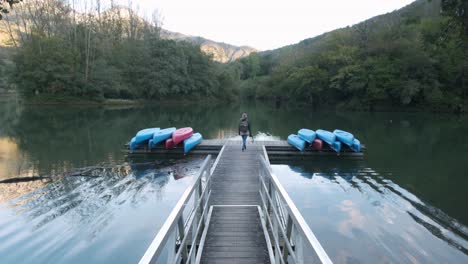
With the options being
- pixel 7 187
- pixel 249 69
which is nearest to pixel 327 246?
pixel 7 187

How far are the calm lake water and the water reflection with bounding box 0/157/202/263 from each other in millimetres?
23

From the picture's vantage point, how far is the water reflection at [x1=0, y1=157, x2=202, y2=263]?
5258 millimetres

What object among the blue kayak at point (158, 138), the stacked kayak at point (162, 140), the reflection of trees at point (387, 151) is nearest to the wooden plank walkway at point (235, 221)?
the stacked kayak at point (162, 140)

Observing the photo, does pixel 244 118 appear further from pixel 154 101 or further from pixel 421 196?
pixel 154 101

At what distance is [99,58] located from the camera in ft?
152

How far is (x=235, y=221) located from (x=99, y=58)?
48448 mm

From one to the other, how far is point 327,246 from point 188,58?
5606 cm

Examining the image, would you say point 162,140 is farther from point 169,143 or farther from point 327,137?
point 327,137

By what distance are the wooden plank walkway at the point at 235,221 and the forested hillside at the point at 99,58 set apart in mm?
36914

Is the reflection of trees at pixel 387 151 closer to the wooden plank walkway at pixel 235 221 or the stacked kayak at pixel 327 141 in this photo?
the stacked kayak at pixel 327 141

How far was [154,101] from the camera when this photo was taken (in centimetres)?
5416

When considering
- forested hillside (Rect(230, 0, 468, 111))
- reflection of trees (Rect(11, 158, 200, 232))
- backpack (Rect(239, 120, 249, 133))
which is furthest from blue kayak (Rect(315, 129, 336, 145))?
forested hillside (Rect(230, 0, 468, 111))

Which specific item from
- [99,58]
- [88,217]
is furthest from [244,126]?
[99,58]

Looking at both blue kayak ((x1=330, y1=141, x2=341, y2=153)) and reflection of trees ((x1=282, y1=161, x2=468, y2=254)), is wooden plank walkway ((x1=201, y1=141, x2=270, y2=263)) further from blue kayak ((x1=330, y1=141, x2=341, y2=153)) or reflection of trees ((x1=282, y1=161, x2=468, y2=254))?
blue kayak ((x1=330, y1=141, x2=341, y2=153))
